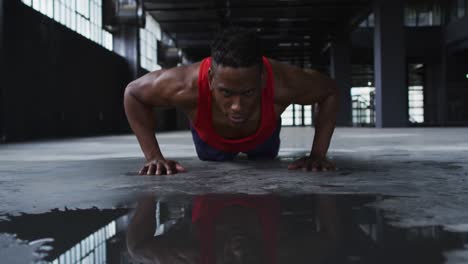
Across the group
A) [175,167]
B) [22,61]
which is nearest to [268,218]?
[175,167]

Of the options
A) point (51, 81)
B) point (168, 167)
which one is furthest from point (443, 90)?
point (168, 167)

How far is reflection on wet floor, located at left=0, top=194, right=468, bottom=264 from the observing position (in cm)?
106

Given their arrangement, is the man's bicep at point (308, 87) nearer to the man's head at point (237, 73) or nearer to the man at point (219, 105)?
the man at point (219, 105)

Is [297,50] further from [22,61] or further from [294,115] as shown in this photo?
[22,61]

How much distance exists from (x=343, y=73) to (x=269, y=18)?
5.07 m

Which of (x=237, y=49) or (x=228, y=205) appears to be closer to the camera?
(x=228, y=205)

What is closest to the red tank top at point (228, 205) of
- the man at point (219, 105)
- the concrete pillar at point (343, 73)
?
the man at point (219, 105)

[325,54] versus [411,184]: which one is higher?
[325,54]

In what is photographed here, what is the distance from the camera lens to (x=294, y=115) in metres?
36.1

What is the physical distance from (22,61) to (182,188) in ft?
30.8

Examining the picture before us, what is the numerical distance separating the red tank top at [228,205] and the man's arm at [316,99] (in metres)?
1.11

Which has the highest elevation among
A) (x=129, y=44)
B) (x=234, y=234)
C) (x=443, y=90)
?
(x=129, y=44)

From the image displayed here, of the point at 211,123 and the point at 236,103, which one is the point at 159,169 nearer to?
the point at 211,123

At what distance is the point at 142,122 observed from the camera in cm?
311
